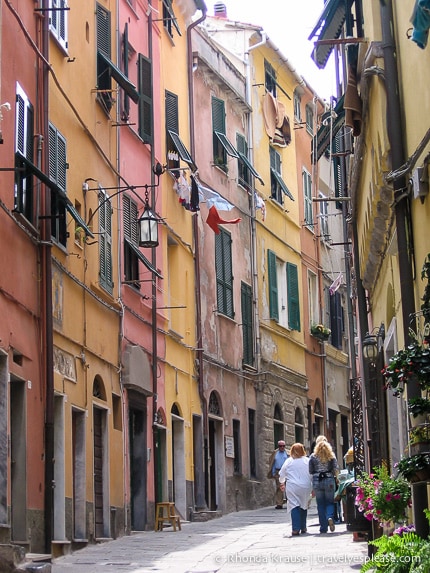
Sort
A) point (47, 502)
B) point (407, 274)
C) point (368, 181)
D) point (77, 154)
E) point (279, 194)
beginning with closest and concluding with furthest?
point (407, 274) < point (368, 181) < point (47, 502) < point (77, 154) < point (279, 194)

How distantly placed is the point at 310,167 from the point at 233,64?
6790 millimetres

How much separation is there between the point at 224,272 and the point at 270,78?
758 centimetres

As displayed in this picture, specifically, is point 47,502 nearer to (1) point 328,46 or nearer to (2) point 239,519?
(1) point 328,46

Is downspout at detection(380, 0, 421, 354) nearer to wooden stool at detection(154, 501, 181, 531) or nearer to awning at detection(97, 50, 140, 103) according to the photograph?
awning at detection(97, 50, 140, 103)

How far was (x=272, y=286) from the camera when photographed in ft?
105

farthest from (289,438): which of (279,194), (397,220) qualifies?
(397,220)

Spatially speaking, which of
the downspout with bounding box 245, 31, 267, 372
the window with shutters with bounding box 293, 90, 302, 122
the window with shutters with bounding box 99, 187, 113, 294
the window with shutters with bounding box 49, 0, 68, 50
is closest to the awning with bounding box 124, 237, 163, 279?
the window with shutters with bounding box 99, 187, 113, 294

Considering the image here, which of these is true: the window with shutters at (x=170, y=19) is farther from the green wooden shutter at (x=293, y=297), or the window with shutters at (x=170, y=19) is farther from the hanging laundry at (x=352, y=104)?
the hanging laundry at (x=352, y=104)

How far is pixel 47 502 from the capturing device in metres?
16.2

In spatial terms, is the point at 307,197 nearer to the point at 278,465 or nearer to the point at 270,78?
the point at 270,78

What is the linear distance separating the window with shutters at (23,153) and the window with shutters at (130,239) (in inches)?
212

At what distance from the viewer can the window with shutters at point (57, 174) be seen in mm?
17344

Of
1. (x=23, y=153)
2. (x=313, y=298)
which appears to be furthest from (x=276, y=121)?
(x=23, y=153)

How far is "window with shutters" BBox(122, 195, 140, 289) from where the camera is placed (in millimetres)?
22014
